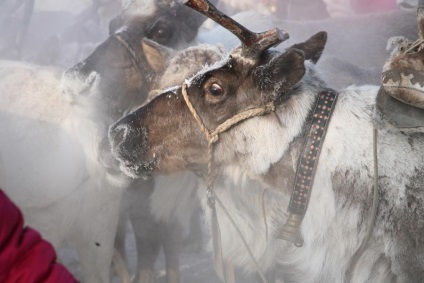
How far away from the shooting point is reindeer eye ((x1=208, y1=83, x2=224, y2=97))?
2498 mm

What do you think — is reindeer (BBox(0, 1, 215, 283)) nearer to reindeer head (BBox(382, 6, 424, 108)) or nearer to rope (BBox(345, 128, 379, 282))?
rope (BBox(345, 128, 379, 282))

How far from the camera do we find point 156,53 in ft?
11.9

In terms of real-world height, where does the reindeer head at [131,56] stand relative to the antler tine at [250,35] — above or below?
below

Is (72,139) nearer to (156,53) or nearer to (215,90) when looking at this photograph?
(156,53)

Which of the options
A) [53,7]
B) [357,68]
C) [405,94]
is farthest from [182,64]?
[53,7]

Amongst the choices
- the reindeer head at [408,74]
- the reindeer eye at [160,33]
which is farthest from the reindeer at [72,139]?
the reindeer head at [408,74]

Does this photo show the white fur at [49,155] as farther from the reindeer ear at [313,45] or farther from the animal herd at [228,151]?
the reindeer ear at [313,45]

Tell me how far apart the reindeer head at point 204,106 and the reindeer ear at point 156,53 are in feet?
3.19

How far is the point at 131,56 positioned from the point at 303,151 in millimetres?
1815

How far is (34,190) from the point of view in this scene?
10.7 feet

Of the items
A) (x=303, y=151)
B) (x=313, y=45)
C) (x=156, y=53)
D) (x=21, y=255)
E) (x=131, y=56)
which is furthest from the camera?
(x=131, y=56)

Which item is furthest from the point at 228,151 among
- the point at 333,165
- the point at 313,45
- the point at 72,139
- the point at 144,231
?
the point at 144,231

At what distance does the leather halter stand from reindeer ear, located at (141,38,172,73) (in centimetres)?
146

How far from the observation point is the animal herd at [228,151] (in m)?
2.37
